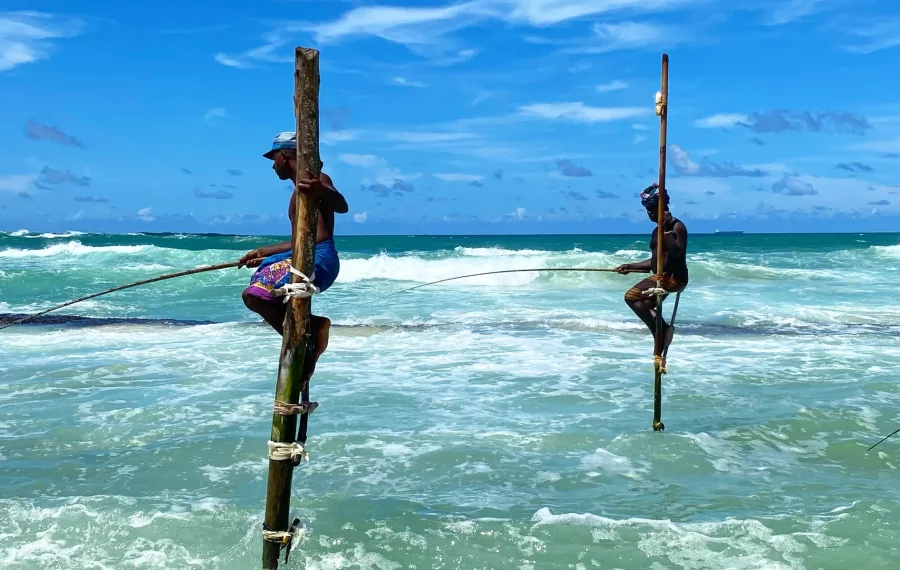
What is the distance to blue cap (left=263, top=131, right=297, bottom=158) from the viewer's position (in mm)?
4660

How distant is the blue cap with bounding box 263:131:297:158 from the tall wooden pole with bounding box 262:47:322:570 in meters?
0.45

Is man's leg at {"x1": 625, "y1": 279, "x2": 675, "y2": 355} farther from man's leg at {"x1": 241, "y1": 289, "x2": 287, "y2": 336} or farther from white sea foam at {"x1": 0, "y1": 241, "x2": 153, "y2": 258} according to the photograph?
white sea foam at {"x1": 0, "y1": 241, "x2": 153, "y2": 258}

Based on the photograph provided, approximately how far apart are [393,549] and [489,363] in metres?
6.15

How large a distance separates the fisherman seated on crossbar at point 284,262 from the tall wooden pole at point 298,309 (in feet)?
0.69

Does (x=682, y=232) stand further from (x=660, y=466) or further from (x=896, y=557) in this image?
(x=896, y=557)

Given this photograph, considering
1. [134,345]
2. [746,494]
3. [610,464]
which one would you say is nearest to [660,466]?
[610,464]

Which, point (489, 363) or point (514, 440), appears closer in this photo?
point (514, 440)

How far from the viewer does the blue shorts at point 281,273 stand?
455 cm

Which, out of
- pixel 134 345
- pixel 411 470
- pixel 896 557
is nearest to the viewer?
pixel 896 557

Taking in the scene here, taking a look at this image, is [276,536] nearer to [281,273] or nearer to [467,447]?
[281,273]

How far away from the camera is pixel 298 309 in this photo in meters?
4.29

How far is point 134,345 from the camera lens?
41.7ft

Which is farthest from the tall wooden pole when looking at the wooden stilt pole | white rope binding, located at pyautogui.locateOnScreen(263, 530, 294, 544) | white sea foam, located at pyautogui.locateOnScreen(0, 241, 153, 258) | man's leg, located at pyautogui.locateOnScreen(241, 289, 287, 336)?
white sea foam, located at pyautogui.locateOnScreen(0, 241, 153, 258)

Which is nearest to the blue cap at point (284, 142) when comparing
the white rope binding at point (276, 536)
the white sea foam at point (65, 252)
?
the white rope binding at point (276, 536)
